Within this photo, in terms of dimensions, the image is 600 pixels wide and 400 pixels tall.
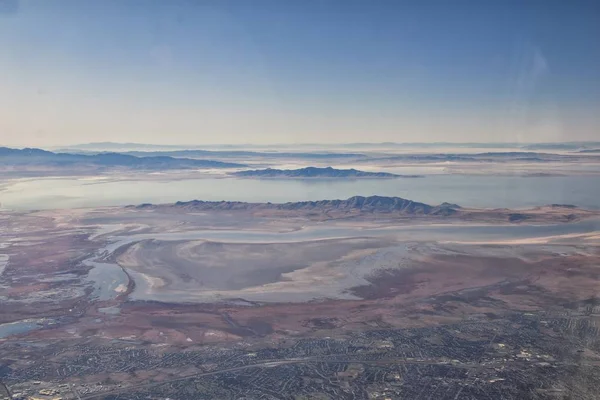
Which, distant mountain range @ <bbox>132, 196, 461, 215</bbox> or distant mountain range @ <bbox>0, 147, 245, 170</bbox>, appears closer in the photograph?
distant mountain range @ <bbox>132, 196, 461, 215</bbox>

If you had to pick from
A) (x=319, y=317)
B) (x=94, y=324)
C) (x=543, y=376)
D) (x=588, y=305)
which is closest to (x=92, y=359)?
(x=94, y=324)

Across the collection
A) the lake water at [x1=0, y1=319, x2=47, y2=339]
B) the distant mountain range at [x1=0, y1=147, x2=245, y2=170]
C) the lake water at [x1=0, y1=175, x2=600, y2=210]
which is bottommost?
the lake water at [x1=0, y1=319, x2=47, y2=339]

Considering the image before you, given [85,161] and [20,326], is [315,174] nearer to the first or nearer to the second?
[85,161]

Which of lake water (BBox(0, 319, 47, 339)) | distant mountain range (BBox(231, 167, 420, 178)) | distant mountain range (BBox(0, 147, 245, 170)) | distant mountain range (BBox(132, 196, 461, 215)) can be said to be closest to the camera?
lake water (BBox(0, 319, 47, 339))

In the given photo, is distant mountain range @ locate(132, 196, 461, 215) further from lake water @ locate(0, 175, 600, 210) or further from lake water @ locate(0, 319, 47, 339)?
lake water @ locate(0, 319, 47, 339)

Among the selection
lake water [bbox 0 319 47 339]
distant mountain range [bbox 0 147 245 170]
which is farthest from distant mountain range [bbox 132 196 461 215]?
distant mountain range [bbox 0 147 245 170]

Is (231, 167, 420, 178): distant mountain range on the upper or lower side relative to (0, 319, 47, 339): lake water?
upper

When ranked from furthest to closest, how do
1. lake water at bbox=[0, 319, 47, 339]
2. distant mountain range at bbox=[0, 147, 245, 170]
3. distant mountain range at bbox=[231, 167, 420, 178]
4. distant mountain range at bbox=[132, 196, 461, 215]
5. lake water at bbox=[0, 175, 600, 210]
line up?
distant mountain range at bbox=[0, 147, 245, 170]
distant mountain range at bbox=[231, 167, 420, 178]
lake water at bbox=[0, 175, 600, 210]
distant mountain range at bbox=[132, 196, 461, 215]
lake water at bbox=[0, 319, 47, 339]
